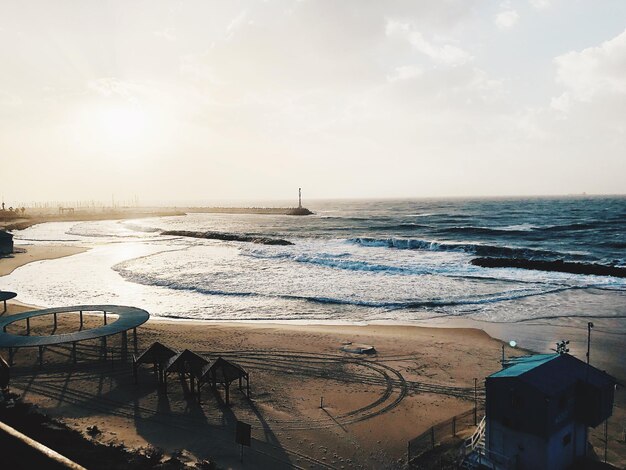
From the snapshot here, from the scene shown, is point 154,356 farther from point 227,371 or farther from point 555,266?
point 555,266

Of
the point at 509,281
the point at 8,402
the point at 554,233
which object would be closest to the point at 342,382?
the point at 8,402

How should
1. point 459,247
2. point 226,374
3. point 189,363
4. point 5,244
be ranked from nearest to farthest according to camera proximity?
1. point 226,374
2. point 189,363
3. point 5,244
4. point 459,247

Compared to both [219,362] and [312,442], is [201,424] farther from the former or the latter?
[312,442]

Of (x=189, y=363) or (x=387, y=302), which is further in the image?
(x=387, y=302)

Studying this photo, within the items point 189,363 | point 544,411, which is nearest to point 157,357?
point 189,363

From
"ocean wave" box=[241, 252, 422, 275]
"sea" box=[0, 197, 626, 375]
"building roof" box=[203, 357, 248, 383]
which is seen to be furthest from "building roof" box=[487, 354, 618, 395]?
"ocean wave" box=[241, 252, 422, 275]

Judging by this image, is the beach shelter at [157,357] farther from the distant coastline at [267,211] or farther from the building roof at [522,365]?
the distant coastline at [267,211]
